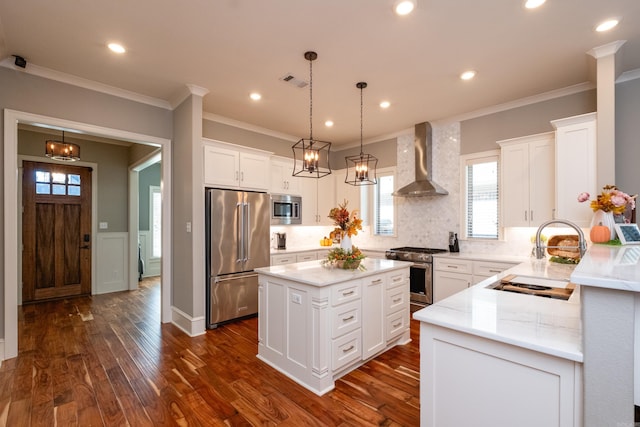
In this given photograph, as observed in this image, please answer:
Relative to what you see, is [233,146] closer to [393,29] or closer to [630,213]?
[393,29]

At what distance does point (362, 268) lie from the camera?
2.97m

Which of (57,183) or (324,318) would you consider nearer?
(324,318)

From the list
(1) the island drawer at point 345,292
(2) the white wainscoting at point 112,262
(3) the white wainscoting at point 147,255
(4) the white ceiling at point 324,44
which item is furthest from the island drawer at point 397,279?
(3) the white wainscoting at point 147,255

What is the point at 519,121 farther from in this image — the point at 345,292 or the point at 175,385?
the point at 175,385

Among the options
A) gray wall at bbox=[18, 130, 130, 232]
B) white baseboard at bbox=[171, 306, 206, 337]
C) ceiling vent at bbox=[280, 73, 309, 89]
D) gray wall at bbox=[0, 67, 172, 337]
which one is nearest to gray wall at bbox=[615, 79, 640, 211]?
ceiling vent at bbox=[280, 73, 309, 89]

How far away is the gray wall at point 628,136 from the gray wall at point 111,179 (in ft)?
24.7

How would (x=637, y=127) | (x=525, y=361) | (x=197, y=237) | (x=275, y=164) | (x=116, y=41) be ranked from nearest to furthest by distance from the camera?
(x=525, y=361) < (x=116, y=41) < (x=637, y=127) < (x=197, y=237) < (x=275, y=164)

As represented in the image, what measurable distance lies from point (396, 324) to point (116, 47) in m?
3.85

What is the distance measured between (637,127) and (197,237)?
16.3 ft

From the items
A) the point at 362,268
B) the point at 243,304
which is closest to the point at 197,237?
the point at 243,304

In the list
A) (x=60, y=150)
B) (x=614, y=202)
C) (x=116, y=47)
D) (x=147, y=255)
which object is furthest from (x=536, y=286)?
(x=147, y=255)

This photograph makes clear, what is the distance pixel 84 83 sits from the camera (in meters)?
3.42

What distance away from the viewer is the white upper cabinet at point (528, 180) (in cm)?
367

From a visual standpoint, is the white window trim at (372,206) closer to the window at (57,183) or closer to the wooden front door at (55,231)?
the wooden front door at (55,231)
